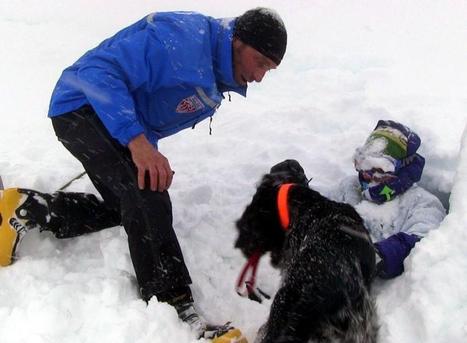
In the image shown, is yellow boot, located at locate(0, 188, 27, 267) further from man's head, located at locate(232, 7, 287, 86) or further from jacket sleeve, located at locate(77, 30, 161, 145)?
man's head, located at locate(232, 7, 287, 86)

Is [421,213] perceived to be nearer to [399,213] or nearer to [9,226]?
[399,213]

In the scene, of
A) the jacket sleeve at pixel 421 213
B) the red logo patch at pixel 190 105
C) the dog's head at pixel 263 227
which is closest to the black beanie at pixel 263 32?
the red logo patch at pixel 190 105

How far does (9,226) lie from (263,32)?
1.80 metres

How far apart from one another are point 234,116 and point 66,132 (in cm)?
306

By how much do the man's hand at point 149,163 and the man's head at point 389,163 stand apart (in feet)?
5.92

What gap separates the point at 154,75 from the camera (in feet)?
9.20

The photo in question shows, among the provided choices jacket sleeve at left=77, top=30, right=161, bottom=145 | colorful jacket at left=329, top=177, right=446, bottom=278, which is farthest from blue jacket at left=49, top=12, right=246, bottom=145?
colorful jacket at left=329, top=177, right=446, bottom=278

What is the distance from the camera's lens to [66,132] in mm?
2982

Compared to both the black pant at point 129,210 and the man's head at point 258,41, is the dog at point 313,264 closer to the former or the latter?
the black pant at point 129,210

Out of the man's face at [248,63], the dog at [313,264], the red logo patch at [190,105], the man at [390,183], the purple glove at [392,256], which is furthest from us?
the man at [390,183]

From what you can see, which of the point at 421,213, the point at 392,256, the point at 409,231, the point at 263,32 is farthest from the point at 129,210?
the point at 421,213

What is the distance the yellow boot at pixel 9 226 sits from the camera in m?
2.90

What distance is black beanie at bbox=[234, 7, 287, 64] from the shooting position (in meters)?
2.81

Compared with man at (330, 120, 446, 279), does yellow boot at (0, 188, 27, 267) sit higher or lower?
higher
